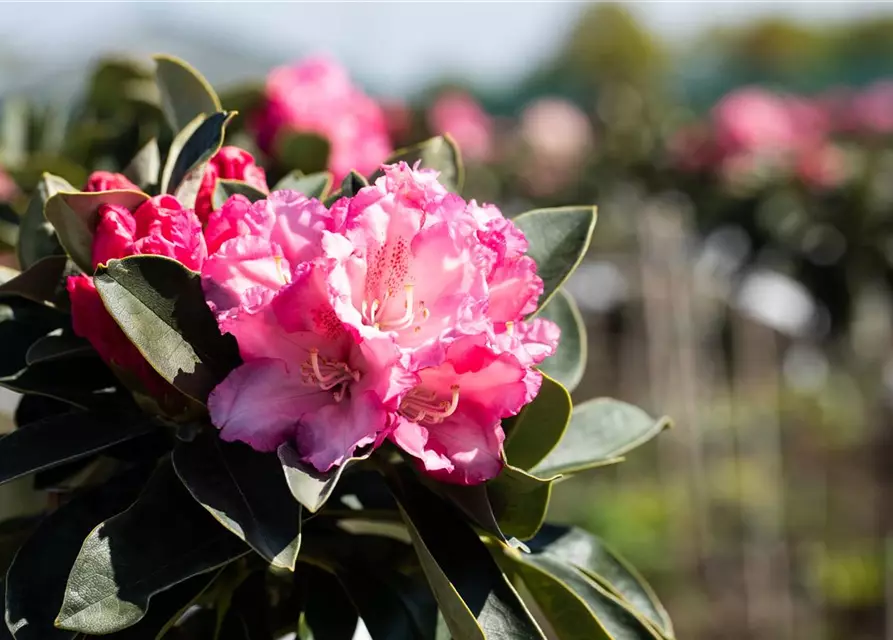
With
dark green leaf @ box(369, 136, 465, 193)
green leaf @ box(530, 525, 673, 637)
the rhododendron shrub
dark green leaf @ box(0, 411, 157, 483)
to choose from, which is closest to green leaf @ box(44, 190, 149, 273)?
the rhododendron shrub

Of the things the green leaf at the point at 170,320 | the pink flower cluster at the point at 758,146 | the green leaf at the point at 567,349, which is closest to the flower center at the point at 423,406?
the green leaf at the point at 170,320

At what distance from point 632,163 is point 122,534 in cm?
312

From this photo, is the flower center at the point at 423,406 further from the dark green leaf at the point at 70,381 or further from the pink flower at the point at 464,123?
the pink flower at the point at 464,123

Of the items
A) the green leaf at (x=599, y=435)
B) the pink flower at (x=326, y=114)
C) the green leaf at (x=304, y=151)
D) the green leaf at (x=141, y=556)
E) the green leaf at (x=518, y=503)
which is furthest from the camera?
the pink flower at (x=326, y=114)

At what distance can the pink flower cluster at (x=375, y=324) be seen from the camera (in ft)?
2.16

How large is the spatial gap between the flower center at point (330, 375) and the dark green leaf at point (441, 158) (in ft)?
0.77

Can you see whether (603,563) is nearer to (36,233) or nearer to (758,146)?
(36,233)

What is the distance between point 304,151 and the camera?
1.31m

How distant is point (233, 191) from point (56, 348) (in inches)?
6.7

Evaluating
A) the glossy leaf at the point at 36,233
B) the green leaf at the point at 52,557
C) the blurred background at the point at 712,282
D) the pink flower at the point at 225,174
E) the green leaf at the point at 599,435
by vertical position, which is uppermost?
the pink flower at the point at 225,174

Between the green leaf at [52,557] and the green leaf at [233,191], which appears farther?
the green leaf at [233,191]

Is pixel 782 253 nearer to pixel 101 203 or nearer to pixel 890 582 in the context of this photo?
pixel 890 582

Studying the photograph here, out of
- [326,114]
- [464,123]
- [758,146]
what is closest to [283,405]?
[326,114]

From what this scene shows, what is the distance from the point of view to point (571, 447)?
0.89 metres
